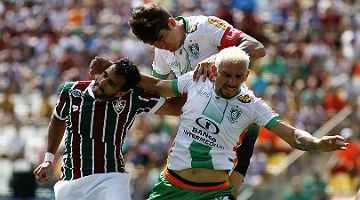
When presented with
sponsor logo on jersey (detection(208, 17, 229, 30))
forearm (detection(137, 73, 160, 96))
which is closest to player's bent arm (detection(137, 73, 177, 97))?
forearm (detection(137, 73, 160, 96))

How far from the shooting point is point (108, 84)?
8.64 m

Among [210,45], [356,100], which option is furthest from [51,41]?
[210,45]

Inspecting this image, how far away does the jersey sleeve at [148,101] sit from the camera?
349 inches

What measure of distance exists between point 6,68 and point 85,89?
13.2 m

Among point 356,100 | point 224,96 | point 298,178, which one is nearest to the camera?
point 224,96

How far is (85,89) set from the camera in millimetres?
8883

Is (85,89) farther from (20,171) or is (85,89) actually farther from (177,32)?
(20,171)

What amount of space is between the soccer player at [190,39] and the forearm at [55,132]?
97 centimetres

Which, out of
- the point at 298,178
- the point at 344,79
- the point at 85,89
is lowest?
the point at 298,178

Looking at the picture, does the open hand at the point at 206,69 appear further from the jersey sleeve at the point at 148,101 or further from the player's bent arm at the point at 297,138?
the player's bent arm at the point at 297,138

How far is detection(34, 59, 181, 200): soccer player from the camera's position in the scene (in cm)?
878

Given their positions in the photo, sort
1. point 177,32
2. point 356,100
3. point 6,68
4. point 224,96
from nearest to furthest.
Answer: point 224,96 < point 177,32 < point 356,100 < point 6,68

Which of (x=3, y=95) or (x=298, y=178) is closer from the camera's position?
(x=298, y=178)

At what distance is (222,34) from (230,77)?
1071 millimetres
